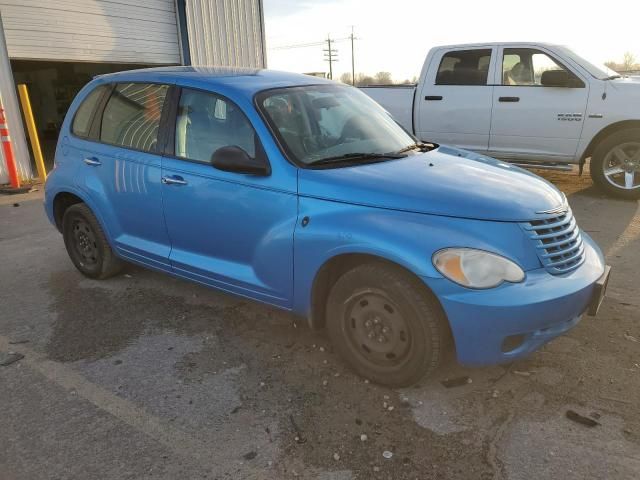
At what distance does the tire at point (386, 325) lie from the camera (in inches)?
105

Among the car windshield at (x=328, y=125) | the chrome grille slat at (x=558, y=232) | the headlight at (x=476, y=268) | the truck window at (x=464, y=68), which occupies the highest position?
the truck window at (x=464, y=68)

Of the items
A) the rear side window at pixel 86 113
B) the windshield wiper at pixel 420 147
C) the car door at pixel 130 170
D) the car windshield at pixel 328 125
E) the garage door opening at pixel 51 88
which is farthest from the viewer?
the garage door opening at pixel 51 88

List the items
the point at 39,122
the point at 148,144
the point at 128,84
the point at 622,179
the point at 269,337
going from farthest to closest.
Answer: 1. the point at 39,122
2. the point at 622,179
3. the point at 128,84
4. the point at 148,144
5. the point at 269,337

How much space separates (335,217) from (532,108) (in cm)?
554

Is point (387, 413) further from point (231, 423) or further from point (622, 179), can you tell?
point (622, 179)

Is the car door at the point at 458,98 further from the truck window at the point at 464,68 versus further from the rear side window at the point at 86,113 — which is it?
the rear side window at the point at 86,113

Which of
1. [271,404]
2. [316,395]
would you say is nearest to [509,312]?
[316,395]

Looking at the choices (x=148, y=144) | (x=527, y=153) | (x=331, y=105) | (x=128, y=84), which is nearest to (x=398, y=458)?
(x=331, y=105)

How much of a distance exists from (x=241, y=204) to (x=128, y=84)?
5.59ft

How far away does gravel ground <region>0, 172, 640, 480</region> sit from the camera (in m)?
2.37

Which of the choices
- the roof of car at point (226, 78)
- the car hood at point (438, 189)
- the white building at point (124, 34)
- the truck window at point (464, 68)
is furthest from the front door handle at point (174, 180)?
the white building at point (124, 34)

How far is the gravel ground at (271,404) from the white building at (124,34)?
7.29 metres

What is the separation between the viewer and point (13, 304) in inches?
169

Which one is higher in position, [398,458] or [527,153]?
[527,153]
